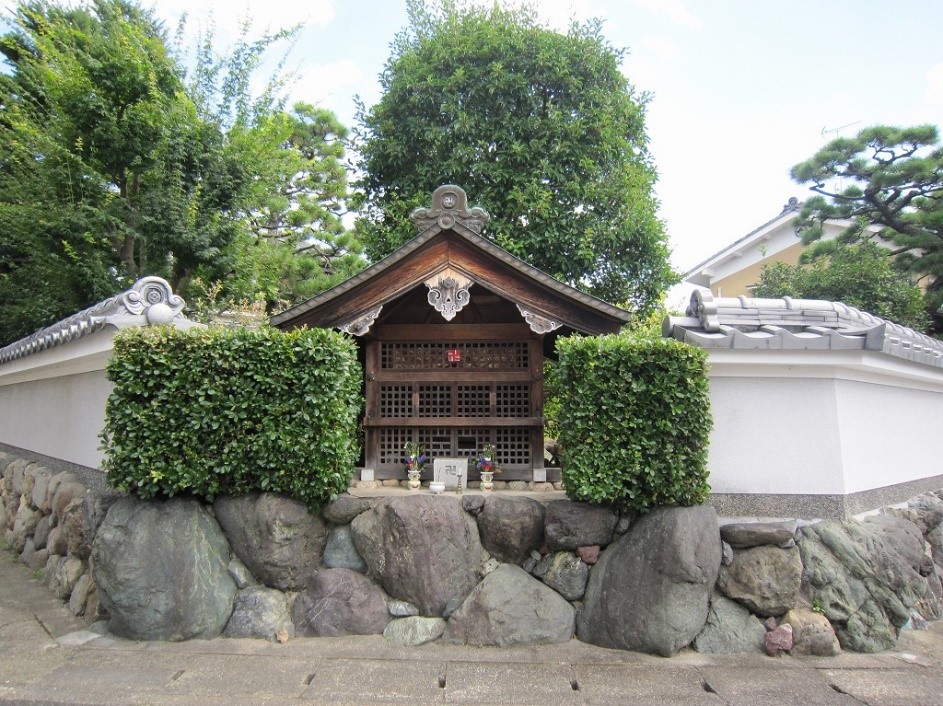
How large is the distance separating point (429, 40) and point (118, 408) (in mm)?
11546

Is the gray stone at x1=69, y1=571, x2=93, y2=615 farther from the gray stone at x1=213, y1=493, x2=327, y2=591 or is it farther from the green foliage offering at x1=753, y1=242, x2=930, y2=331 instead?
the green foliage offering at x1=753, y1=242, x2=930, y2=331

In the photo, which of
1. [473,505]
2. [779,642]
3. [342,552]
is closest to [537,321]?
[473,505]

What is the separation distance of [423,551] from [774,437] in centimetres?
407

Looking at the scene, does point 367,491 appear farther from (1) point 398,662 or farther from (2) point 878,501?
(2) point 878,501

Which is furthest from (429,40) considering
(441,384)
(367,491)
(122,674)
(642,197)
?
(122,674)

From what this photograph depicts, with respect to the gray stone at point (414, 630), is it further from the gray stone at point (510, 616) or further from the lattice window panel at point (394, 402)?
the lattice window panel at point (394, 402)

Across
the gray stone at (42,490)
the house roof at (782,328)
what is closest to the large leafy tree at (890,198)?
the house roof at (782,328)

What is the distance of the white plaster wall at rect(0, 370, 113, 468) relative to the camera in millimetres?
8305

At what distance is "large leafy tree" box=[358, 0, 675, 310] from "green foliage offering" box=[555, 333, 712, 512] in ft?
22.5

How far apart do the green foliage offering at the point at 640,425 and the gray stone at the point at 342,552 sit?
247 centimetres

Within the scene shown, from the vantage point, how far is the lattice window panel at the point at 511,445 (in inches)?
335

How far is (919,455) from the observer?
338 inches

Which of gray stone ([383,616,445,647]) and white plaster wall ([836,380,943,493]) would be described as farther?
white plaster wall ([836,380,943,493])

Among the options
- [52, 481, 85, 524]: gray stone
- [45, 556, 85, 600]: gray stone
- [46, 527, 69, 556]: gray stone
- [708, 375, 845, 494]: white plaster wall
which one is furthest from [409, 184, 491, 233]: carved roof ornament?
[46, 527, 69, 556]: gray stone
